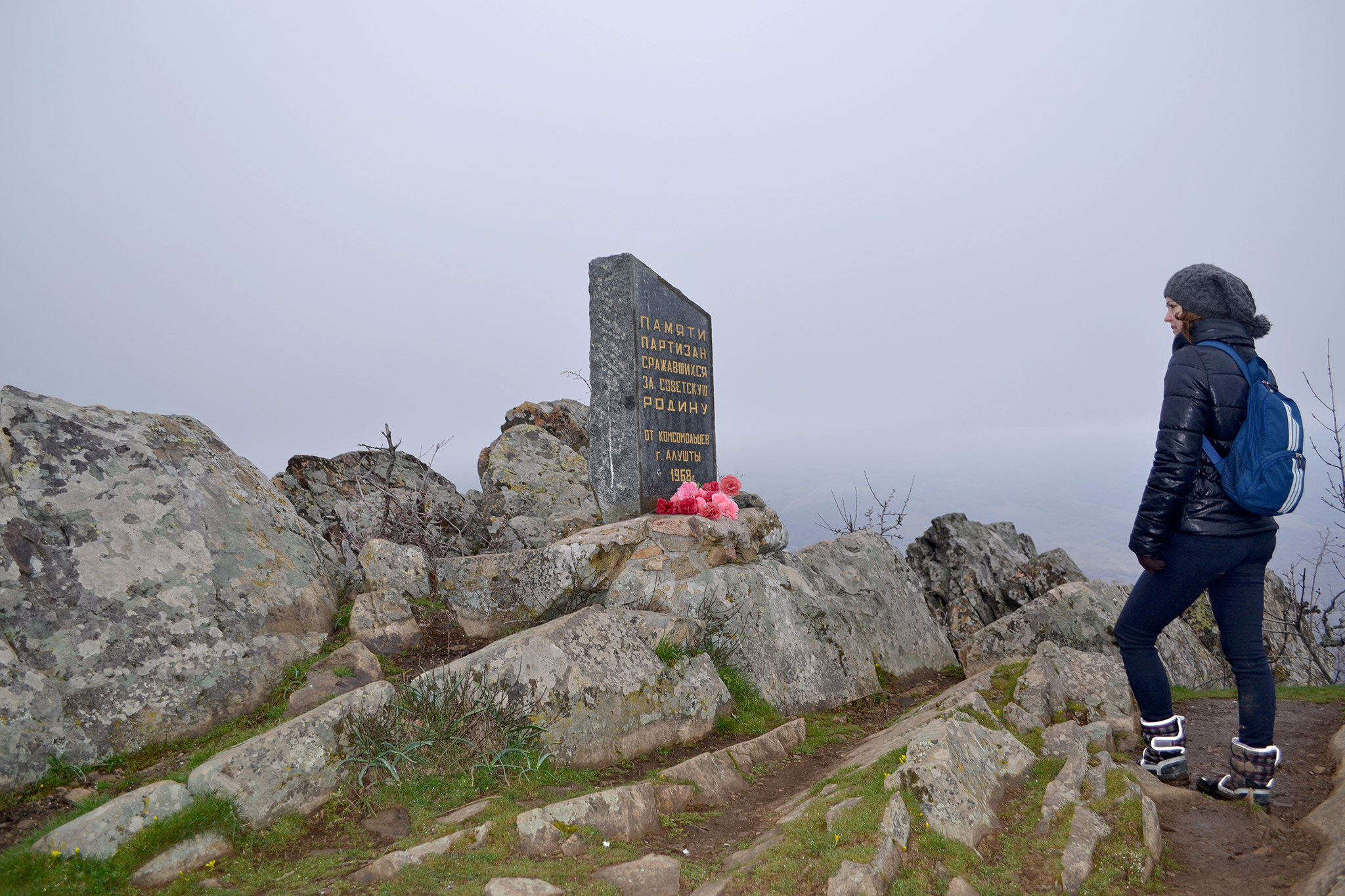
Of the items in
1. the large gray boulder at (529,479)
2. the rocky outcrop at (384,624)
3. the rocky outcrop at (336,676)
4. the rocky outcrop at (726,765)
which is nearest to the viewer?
the rocky outcrop at (726,765)

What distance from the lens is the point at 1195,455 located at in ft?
13.4

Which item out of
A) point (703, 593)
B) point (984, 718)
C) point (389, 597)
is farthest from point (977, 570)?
point (389, 597)

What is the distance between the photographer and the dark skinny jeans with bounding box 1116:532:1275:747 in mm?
4082

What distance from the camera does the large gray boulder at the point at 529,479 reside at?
1161cm

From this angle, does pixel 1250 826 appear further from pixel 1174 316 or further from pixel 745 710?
pixel 745 710

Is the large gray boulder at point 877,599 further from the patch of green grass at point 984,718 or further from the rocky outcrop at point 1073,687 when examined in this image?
the patch of green grass at point 984,718

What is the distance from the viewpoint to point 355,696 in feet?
14.8

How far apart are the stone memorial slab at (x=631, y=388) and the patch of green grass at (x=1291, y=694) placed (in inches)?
217

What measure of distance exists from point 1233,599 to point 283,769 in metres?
5.49

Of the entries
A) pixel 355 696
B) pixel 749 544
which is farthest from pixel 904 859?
pixel 749 544

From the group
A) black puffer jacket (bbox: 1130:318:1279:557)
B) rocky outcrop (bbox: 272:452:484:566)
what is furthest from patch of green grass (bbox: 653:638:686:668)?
rocky outcrop (bbox: 272:452:484:566)

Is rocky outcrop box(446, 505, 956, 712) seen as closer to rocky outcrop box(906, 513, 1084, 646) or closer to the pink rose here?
the pink rose

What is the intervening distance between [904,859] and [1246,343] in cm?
356

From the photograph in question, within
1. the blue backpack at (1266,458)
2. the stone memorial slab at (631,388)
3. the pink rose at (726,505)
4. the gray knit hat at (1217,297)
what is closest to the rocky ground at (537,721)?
the pink rose at (726,505)
